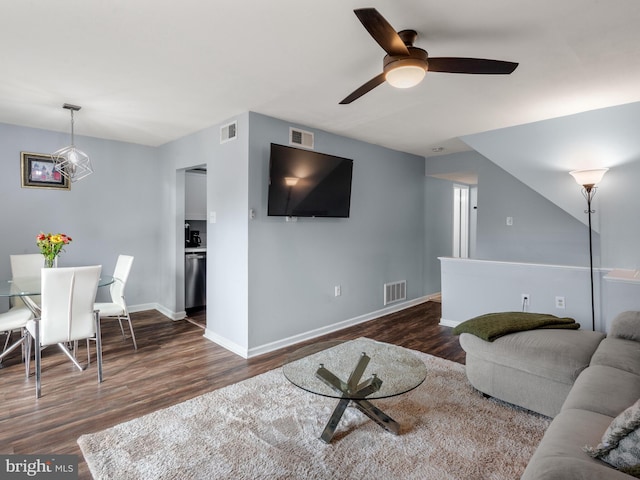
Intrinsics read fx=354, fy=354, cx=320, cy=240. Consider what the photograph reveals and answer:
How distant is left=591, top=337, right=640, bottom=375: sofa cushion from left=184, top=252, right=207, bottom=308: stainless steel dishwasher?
4586mm

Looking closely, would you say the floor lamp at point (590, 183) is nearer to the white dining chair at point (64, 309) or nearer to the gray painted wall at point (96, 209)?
the white dining chair at point (64, 309)

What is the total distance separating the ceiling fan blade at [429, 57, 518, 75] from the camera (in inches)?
74.7

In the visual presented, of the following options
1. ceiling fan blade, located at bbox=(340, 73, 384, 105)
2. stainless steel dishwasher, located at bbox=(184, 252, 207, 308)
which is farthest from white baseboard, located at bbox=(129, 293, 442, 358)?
ceiling fan blade, located at bbox=(340, 73, 384, 105)

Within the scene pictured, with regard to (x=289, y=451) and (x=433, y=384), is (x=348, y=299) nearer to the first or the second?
(x=433, y=384)

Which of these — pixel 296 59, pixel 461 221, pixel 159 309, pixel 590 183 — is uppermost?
pixel 296 59

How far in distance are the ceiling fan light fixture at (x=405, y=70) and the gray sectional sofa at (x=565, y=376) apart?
5.94 feet

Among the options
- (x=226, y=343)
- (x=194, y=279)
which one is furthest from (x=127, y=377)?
(x=194, y=279)

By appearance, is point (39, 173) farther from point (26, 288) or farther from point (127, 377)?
point (127, 377)

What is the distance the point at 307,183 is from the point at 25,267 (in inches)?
123

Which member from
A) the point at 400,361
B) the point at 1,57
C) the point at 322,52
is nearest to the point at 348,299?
the point at 400,361

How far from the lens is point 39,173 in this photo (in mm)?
4238

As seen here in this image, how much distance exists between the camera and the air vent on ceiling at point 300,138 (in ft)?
12.4

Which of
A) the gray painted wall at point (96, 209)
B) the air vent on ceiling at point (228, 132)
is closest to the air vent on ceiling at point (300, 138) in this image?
the air vent on ceiling at point (228, 132)

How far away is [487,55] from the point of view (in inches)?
91.7
